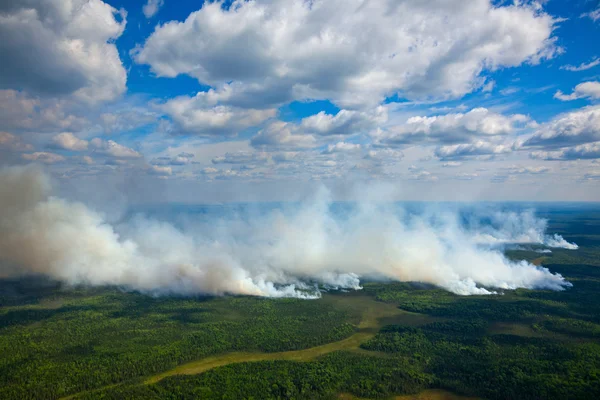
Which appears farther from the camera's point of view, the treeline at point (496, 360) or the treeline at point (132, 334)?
the treeline at point (132, 334)

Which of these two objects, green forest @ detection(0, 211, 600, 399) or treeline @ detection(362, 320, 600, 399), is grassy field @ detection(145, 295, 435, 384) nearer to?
green forest @ detection(0, 211, 600, 399)

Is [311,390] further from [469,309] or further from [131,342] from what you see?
[469,309]

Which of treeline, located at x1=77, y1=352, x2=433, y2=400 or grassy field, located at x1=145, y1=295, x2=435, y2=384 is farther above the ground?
treeline, located at x1=77, y1=352, x2=433, y2=400

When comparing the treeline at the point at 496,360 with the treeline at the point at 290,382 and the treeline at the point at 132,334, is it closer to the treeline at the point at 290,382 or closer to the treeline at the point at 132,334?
the treeline at the point at 290,382

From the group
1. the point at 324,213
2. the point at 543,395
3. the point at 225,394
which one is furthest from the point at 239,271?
the point at 543,395

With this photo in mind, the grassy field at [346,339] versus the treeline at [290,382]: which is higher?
the treeline at [290,382]

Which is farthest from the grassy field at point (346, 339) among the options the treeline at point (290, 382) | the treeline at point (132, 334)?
the treeline at point (290, 382)

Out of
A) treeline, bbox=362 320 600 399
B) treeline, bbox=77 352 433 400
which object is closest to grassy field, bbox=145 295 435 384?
treeline, bbox=77 352 433 400

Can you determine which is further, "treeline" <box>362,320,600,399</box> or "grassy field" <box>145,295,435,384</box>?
"grassy field" <box>145,295,435,384</box>

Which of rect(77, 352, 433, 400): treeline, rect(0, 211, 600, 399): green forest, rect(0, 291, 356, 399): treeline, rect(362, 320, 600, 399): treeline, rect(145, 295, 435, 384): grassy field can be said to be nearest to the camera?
rect(77, 352, 433, 400): treeline
